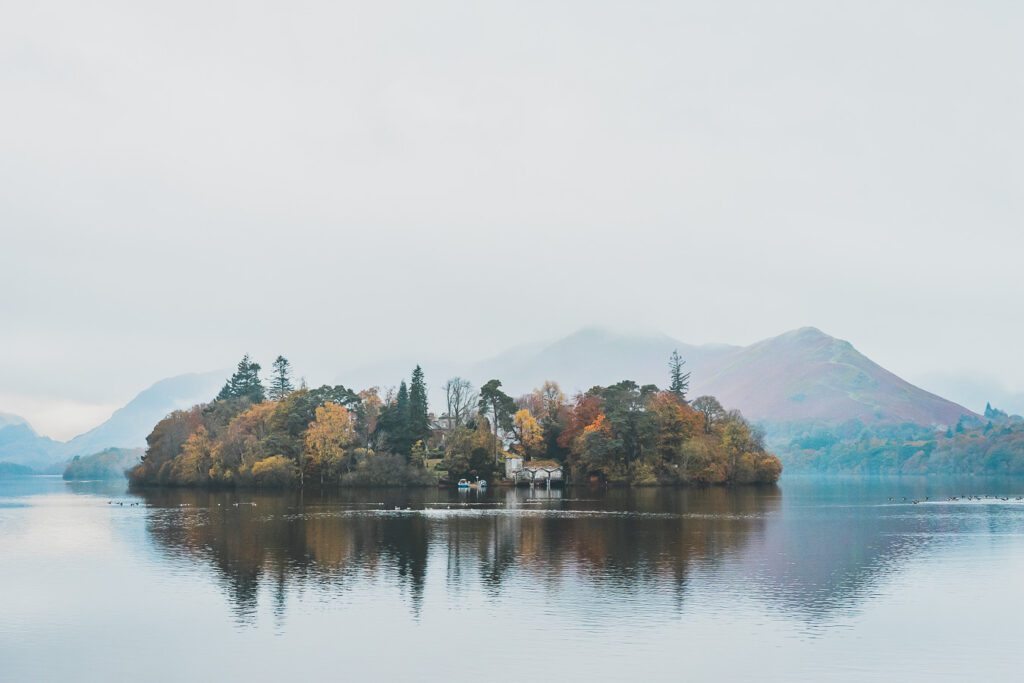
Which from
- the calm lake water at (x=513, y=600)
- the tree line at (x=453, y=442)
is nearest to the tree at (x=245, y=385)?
the tree line at (x=453, y=442)

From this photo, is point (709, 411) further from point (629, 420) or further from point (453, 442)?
point (453, 442)

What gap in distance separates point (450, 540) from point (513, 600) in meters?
23.0

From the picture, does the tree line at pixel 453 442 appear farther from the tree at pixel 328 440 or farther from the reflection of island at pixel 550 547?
the reflection of island at pixel 550 547

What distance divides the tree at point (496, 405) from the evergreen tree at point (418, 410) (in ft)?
33.9

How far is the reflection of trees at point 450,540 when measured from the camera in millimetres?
46375

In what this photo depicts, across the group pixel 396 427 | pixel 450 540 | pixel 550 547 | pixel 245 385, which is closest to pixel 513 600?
pixel 550 547

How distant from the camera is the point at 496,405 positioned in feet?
524

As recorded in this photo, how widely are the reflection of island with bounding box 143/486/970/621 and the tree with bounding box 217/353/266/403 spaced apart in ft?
290

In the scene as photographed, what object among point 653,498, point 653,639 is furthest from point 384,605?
point 653,498

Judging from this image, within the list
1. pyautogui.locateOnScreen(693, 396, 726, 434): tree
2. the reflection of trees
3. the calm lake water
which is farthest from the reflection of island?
pyautogui.locateOnScreen(693, 396, 726, 434): tree

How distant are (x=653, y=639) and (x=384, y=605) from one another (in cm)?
1310

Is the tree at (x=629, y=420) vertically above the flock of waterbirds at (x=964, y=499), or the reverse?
the tree at (x=629, y=420)

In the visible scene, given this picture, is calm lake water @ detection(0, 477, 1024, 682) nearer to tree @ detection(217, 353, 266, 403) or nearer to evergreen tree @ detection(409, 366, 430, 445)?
evergreen tree @ detection(409, 366, 430, 445)

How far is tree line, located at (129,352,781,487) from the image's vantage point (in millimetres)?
144250
